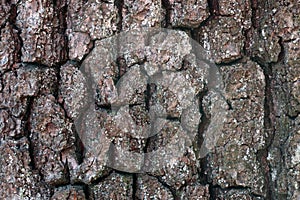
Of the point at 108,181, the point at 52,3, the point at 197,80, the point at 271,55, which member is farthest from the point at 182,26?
the point at 108,181

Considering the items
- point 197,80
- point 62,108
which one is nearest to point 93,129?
point 62,108

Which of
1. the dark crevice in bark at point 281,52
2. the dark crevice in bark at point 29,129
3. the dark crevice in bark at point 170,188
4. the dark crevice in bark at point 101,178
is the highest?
the dark crevice in bark at point 281,52

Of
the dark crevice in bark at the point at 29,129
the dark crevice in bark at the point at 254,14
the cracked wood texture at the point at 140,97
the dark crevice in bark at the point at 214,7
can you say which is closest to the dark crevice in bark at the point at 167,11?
the cracked wood texture at the point at 140,97

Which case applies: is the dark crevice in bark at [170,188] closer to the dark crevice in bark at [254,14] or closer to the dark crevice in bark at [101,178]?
the dark crevice in bark at [101,178]

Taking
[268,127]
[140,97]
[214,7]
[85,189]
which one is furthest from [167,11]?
[85,189]

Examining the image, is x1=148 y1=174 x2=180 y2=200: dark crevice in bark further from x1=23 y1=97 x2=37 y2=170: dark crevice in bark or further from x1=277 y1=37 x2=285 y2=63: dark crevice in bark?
x1=277 y1=37 x2=285 y2=63: dark crevice in bark

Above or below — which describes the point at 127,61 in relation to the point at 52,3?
below

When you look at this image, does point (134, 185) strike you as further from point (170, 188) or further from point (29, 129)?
point (29, 129)

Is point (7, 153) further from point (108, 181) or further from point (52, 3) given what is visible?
point (52, 3)

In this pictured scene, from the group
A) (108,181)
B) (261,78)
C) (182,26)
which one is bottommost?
(108,181)
